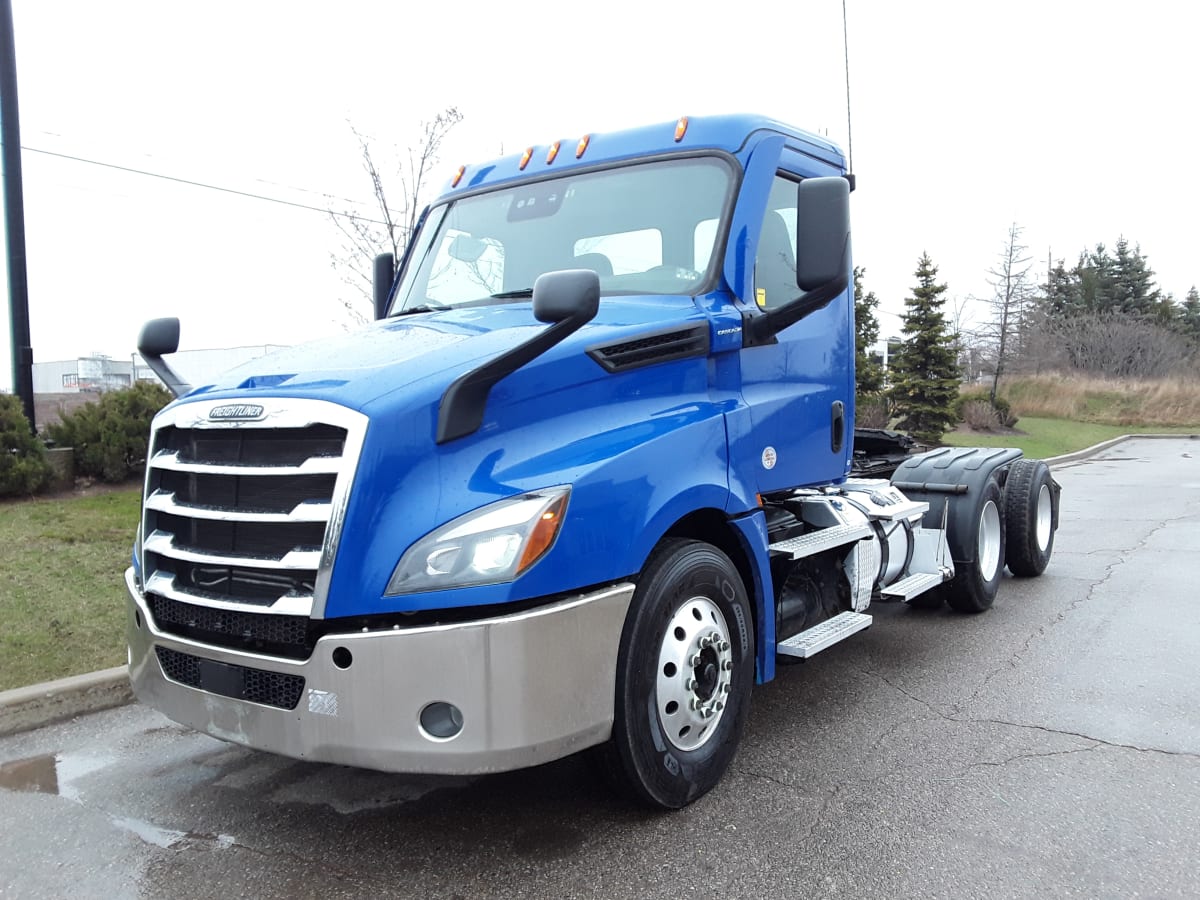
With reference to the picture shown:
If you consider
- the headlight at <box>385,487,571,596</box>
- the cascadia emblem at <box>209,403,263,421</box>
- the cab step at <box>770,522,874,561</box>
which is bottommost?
the cab step at <box>770,522,874,561</box>

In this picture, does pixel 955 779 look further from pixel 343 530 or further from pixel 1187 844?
pixel 343 530

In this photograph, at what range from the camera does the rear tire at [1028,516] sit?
761 centimetres

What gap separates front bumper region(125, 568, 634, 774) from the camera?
279cm

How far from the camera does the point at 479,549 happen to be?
2842mm

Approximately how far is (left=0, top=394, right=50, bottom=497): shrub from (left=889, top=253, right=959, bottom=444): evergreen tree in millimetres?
21345

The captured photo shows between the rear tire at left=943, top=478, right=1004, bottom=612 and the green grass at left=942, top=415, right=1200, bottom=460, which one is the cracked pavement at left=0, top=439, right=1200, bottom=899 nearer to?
the rear tire at left=943, top=478, right=1004, bottom=612

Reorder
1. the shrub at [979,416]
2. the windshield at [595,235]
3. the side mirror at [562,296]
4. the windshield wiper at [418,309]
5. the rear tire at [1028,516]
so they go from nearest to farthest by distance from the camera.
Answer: the side mirror at [562,296] → the windshield at [595,235] → the windshield wiper at [418,309] → the rear tire at [1028,516] → the shrub at [979,416]

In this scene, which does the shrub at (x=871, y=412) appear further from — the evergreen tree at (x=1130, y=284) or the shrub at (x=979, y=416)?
the evergreen tree at (x=1130, y=284)

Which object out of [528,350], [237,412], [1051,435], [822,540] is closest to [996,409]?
[1051,435]

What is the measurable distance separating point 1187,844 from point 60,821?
166 inches

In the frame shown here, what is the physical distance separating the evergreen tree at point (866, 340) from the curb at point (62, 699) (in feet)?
63.9

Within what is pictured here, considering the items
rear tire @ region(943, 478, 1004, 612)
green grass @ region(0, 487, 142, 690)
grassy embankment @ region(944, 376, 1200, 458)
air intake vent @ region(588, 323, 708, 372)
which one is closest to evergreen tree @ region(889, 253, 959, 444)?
grassy embankment @ region(944, 376, 1200, 458)

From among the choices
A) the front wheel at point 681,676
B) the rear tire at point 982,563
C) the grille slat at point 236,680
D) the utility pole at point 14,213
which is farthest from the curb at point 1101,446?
the grille slat at point 236,680

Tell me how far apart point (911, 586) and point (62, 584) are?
583 cm
